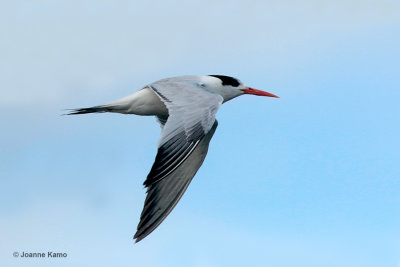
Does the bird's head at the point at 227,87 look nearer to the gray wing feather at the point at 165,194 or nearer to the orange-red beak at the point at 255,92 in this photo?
the orange-red beak at the point at 255,92

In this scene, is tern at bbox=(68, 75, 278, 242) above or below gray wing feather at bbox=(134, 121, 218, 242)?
above

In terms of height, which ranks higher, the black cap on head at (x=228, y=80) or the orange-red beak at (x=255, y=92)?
the black cap on head at (x=228, y=80)

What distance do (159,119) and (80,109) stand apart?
1.51 m

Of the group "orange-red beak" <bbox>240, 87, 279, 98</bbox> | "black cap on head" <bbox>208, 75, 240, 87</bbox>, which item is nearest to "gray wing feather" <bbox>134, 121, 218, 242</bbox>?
"black cap on head" <bbox>208, 75, 240, 87</bbox>

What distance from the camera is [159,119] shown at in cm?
1227

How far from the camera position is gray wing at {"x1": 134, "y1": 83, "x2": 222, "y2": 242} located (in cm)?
895

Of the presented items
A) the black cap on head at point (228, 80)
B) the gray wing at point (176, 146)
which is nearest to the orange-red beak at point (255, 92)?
the black cap on head at point (228, 80)

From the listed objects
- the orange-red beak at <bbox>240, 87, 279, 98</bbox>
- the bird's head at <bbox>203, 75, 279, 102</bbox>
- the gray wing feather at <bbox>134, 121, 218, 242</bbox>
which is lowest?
the gray wing feather at <bbox>134, 121, 218, 242</bbox>

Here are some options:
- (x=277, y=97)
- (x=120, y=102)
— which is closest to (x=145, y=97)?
(x=120, y=102)

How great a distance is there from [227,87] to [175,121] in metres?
2.93

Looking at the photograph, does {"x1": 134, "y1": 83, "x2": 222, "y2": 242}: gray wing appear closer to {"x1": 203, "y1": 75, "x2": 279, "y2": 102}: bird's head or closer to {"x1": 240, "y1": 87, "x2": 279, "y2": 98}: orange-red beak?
{"x1": 203, "y1": 75, "x2": 279, "y2": 102}: bird's head

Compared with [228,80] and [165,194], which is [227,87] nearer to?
[228,80]

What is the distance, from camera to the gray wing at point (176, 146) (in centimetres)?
895

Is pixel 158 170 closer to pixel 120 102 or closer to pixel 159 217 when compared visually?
pixel 159 217
